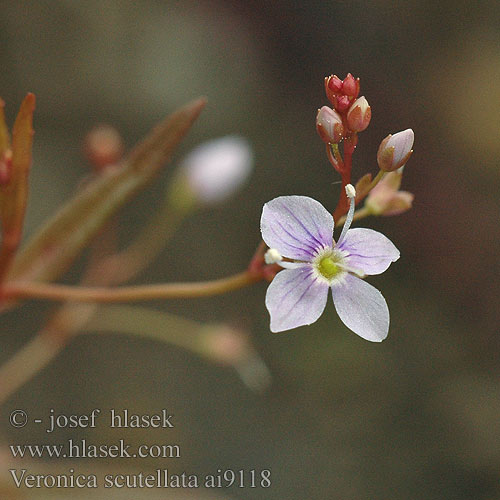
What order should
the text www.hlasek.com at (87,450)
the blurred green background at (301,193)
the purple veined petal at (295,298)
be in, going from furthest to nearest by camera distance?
1. the blurred green background at (301,193)
2. the text www.hlasek.com at (87,450)
3. the purple veined petal at (295,298)

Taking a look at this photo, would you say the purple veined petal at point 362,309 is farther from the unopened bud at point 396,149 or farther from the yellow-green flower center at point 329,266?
the unopened bud at point 396,149

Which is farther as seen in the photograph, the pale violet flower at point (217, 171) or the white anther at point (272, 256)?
the pale violet flower at point (217, 171)

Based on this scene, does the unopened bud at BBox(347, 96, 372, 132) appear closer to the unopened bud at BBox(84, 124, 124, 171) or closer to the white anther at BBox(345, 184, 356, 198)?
the white anther at BBox(345, 184, 356, 198)

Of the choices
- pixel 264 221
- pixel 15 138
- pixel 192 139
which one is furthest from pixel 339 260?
pixel 192 139

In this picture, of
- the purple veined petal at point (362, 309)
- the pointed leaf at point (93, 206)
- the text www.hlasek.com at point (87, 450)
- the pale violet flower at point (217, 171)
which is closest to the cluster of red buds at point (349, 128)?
the purple veined petal at point (362, 309)

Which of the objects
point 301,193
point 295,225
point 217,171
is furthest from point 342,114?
point 301,193

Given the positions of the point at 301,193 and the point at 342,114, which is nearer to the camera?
the point at 342,114

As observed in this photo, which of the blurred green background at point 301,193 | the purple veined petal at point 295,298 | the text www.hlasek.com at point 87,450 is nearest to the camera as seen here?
the purple veined petal at point 295,298

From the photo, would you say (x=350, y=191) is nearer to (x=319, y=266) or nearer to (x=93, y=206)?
(x=319, y=266)
